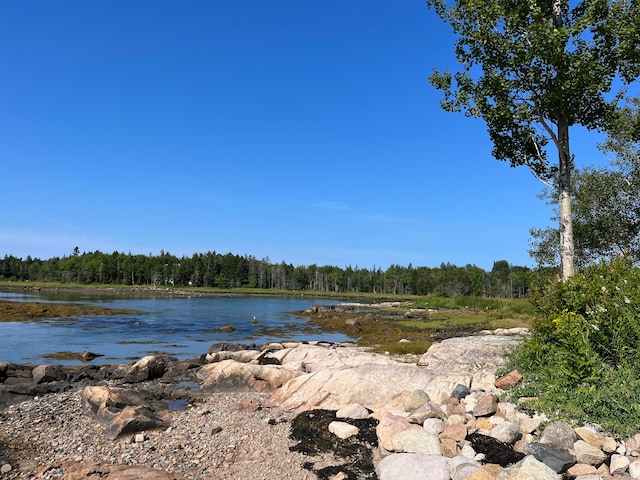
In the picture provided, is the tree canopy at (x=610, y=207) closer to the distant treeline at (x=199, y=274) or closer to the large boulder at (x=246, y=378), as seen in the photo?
the large boulder at (x=246, y=378)

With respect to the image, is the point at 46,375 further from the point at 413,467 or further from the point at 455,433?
the point at 455,433

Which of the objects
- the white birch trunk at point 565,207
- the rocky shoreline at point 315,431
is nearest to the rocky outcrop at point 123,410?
the rocky shoreline at point 315,431

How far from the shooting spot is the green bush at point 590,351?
838 centimetres

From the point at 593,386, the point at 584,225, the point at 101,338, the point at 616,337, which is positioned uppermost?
the point at 584,225

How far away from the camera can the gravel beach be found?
980 cm

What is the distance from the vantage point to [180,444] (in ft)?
37.6

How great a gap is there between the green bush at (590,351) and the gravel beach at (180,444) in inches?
194

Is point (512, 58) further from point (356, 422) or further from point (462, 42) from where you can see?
point (356, 422)

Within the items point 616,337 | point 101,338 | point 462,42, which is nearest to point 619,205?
point 462,42

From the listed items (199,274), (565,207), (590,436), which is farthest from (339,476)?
(199,274)

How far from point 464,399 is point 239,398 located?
350 inches

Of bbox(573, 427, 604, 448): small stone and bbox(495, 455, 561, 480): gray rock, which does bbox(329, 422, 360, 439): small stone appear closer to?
bbox(495, 455, 561, 480): gray rock

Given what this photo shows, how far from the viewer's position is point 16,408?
53.8ft

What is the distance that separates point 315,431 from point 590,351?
635cm
